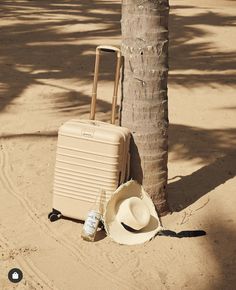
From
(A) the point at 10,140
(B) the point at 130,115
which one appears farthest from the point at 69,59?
(B) the point at 130,115

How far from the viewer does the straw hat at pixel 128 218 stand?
4.65m

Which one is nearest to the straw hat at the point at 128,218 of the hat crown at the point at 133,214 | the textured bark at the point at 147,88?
the hat crown at the point at 133,214

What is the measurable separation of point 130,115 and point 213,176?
1348 millimetres

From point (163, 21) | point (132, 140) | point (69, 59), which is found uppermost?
point (163, 21)

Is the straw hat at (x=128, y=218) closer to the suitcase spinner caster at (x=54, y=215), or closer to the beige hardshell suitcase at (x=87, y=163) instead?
the beige hardshell suitcase at (x=87, y=163)

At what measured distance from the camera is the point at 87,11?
15383mm

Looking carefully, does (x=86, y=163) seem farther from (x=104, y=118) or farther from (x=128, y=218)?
(x=104, y=118)

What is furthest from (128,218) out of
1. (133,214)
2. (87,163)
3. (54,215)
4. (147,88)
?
(147,88)

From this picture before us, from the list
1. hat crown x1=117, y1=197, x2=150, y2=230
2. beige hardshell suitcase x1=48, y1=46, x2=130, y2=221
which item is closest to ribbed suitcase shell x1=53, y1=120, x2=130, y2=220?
beige hardshell suitcase x1=48, y1=46, x2=130, y2=221

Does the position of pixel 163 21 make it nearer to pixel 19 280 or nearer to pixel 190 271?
pixel 190 271

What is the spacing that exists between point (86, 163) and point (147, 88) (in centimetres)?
69

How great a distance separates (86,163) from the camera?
15.4ft

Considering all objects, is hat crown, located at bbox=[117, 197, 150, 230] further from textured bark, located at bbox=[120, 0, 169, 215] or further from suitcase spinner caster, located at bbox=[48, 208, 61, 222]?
suitcase spinner caster, located at bbox=[48, 208, 61, 222]

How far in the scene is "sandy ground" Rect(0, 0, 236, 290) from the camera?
14.1ft
